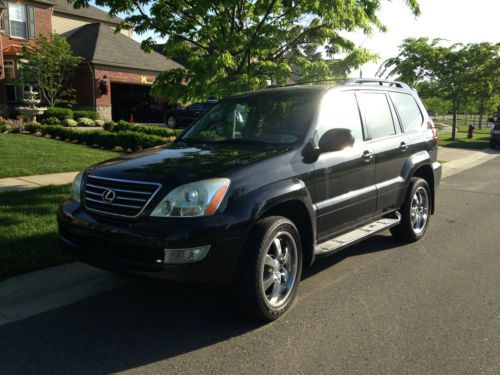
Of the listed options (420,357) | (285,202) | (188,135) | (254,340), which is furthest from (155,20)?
(420,357)

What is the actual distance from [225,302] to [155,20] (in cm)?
573

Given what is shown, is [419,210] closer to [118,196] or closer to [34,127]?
[118,196]

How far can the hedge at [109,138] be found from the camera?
42.0 feet

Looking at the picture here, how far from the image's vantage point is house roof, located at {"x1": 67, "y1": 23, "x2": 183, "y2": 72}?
2675 cm

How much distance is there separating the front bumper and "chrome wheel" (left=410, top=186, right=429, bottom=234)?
129 inches

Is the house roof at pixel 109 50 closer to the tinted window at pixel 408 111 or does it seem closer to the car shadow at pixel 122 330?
the tinted window at pixel 408 111

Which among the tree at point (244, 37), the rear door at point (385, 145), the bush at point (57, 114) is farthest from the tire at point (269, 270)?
the bush at point (57, 114)

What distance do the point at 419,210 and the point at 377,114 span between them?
1.60 metres

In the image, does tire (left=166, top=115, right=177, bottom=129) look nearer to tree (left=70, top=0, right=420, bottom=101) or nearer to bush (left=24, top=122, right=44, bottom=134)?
bush (left=24, top=122, right=44, bottom=134)

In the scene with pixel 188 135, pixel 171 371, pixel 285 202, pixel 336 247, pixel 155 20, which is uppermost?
pixel 155 20

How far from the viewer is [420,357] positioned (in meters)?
3.27

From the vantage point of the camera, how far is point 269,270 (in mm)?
3830

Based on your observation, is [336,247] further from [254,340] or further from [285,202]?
[254,340]

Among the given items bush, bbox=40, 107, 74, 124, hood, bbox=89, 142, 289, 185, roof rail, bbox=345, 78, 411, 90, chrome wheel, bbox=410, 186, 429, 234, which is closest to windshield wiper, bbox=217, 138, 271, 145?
hood, bbox=89, 142, 289, 185
